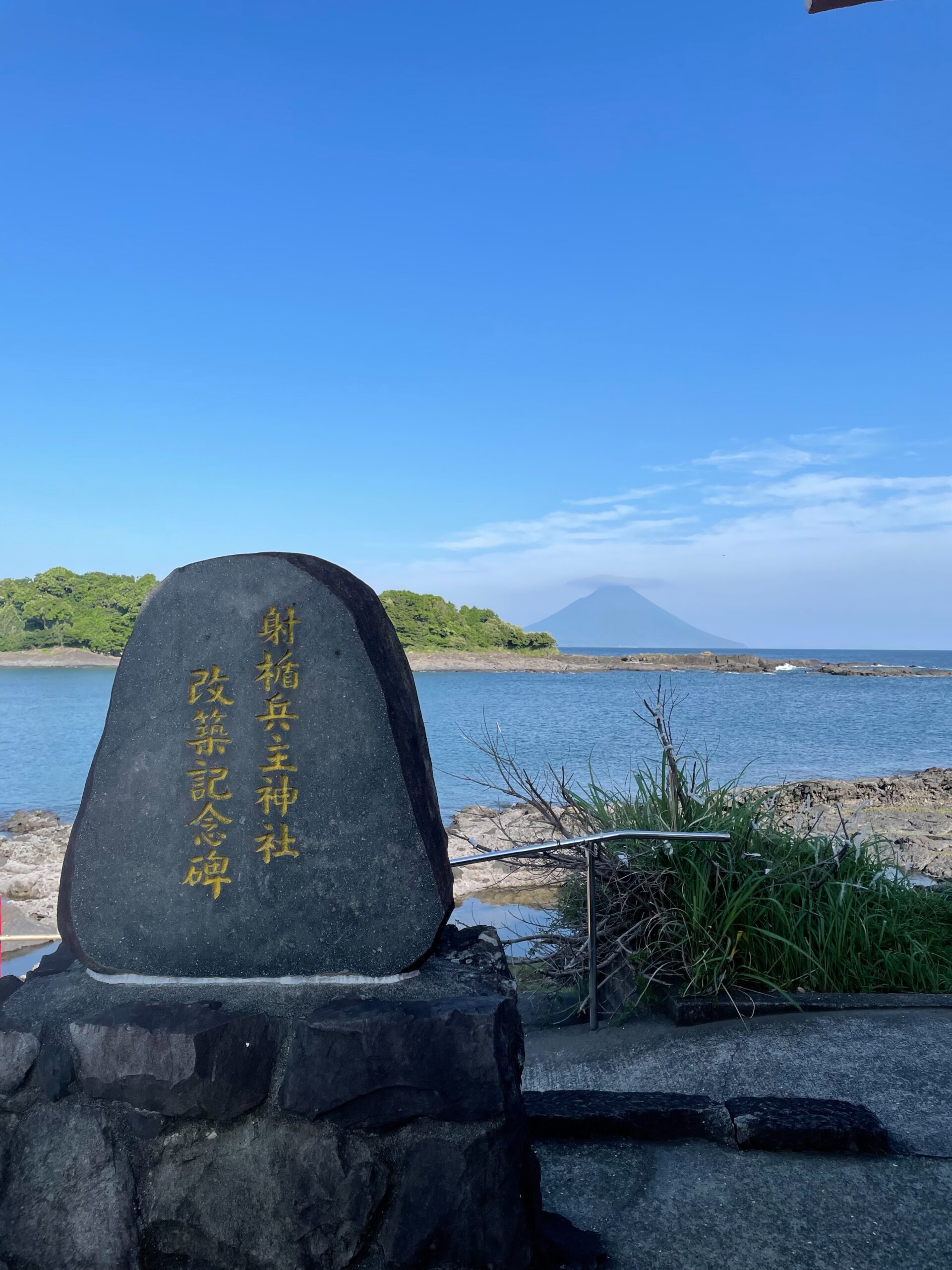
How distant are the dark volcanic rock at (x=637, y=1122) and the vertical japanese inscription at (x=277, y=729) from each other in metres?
1.19

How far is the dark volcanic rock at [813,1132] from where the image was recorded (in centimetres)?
251

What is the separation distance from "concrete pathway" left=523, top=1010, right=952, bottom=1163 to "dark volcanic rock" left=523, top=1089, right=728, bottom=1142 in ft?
0.24

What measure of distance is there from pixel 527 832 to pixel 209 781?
6821 millimetres

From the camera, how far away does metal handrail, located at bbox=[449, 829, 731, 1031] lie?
342cm

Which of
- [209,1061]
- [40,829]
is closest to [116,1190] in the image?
[209,1061]

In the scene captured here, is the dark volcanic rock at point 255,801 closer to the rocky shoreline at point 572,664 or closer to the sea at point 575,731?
the sea at point 575,731

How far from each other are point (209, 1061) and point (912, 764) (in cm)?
1772

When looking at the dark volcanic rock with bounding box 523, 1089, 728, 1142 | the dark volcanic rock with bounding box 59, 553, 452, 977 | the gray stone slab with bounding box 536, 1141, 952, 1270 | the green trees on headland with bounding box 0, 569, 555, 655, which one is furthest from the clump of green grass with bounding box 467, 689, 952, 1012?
the green trees on headland with bounding box 0, 569, 555, 655

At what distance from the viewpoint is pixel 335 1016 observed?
1926 mm

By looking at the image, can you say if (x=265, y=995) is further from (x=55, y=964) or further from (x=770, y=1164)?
(x=770, y=1164)

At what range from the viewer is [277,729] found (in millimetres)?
2160

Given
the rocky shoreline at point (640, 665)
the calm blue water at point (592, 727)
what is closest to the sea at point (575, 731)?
the calm blue water at point (592, 727)

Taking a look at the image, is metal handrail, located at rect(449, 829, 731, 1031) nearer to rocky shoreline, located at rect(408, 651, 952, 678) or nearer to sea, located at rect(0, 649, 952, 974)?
sea, located at rect(0, 649, 952, 974)

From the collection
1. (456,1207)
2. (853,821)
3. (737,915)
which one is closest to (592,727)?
(853,821)
